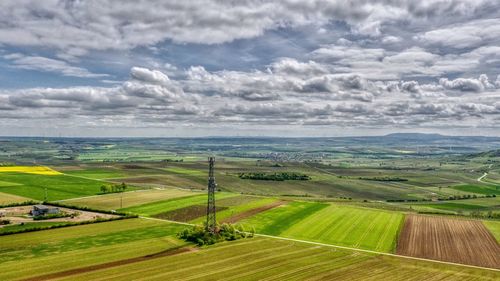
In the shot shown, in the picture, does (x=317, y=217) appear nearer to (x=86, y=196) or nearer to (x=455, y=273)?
(x=455, y=273)

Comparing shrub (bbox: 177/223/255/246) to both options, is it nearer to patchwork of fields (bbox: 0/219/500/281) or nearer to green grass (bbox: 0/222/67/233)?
patchwork of fields (bbox: 0/219/500/281)

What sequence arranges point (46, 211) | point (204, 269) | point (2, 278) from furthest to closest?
point (46, 211)
point (204, 269)
point (2, 278)

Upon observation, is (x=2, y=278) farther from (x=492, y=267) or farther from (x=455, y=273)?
(x=492, y=267)

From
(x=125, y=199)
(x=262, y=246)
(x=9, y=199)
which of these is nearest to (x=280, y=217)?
(x=262, y=246)

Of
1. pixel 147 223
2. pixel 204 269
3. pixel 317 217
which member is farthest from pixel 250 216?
pixel 204 269

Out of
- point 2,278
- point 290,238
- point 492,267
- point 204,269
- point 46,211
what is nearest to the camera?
point 2,278

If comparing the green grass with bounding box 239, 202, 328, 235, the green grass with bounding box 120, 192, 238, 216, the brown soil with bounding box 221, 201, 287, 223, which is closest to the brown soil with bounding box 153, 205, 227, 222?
the green grass with bounding box 120, 192, 238, 216

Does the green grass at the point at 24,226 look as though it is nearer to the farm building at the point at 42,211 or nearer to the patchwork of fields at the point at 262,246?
the patchwork of fields at the point at 262,246

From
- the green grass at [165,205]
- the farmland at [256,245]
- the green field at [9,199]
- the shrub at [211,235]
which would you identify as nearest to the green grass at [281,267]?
the farmland at [256,245]

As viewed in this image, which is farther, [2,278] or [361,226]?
[361,226]
